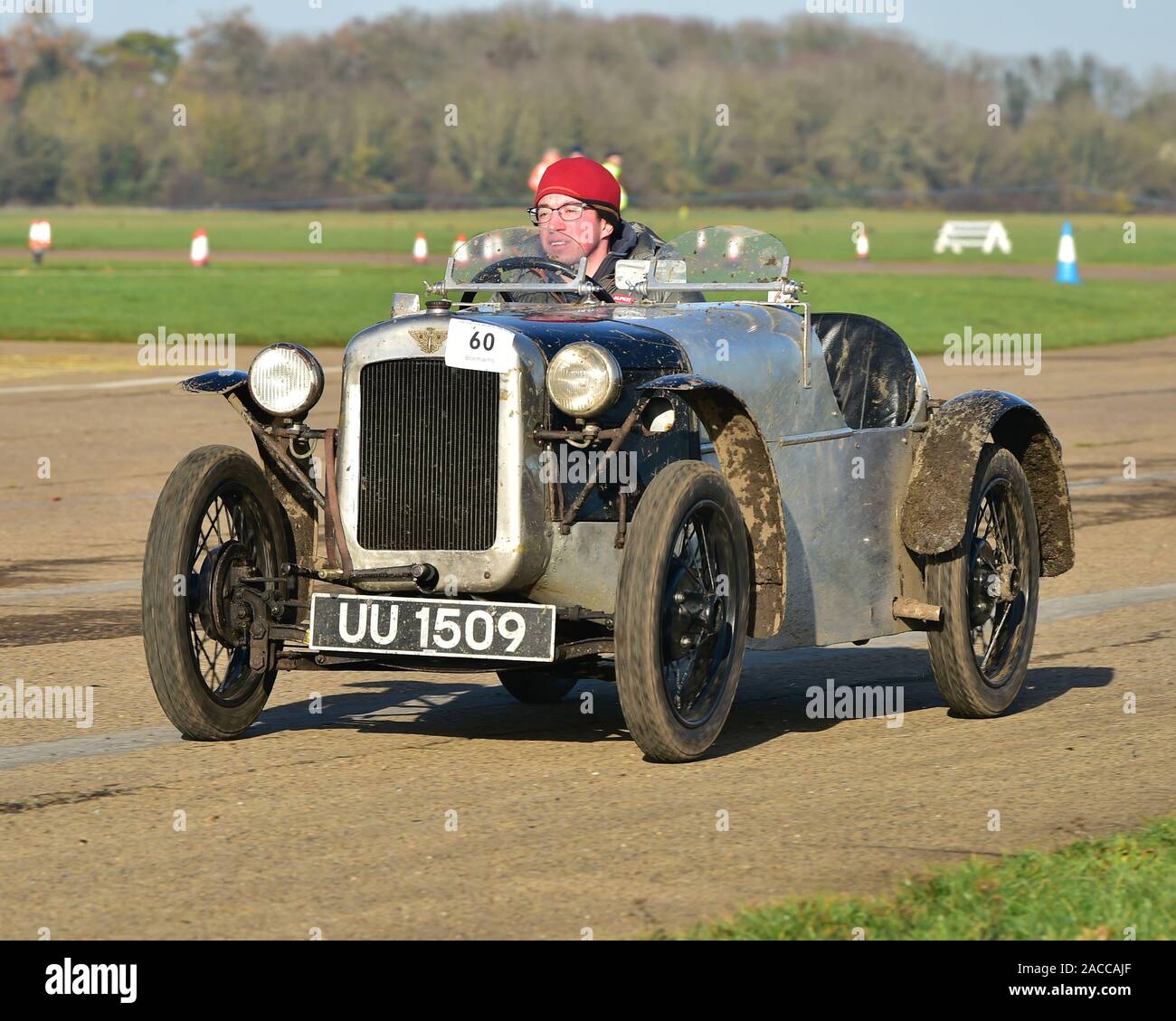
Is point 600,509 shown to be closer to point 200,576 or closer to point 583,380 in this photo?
point 583,380

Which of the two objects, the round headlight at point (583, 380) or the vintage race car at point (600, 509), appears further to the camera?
the vintage race car at point (600, 509)

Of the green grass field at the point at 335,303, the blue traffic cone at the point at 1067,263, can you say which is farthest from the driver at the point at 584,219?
the blue traffic cone at the point at 1067,263

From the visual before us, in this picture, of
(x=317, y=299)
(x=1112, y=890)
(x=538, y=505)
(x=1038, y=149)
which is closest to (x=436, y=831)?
(x=538, y=505)

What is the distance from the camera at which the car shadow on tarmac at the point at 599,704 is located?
288 inches

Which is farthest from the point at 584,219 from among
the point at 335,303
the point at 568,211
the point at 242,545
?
the point at 335,303

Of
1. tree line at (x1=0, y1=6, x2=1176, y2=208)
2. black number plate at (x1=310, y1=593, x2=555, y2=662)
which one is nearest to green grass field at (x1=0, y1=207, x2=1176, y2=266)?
tree line at (x1=0, y1=6, x2=1176, y2=208)

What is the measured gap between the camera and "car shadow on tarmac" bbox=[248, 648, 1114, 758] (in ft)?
24.0

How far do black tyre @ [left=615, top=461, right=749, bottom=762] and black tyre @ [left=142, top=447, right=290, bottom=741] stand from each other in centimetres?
141

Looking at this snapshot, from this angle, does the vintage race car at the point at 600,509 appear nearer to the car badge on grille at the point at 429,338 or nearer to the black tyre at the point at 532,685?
the car badge on grille at the point at 429,338

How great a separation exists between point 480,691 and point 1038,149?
4500 inches

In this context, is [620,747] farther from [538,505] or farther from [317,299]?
[317,299]

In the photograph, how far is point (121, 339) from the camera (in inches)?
1061

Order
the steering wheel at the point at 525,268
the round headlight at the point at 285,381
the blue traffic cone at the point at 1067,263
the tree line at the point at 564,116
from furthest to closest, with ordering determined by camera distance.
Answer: the tree line at the point at 564,116 → the blue traffic cone at the point at 1067,263 → the steering wheel at the point at 525,268 → the round headlight at the point at 285,381

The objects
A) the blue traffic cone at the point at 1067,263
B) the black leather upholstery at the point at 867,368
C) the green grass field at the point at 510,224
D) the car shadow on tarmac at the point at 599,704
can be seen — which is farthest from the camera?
the green grass field at the point at 510,224
